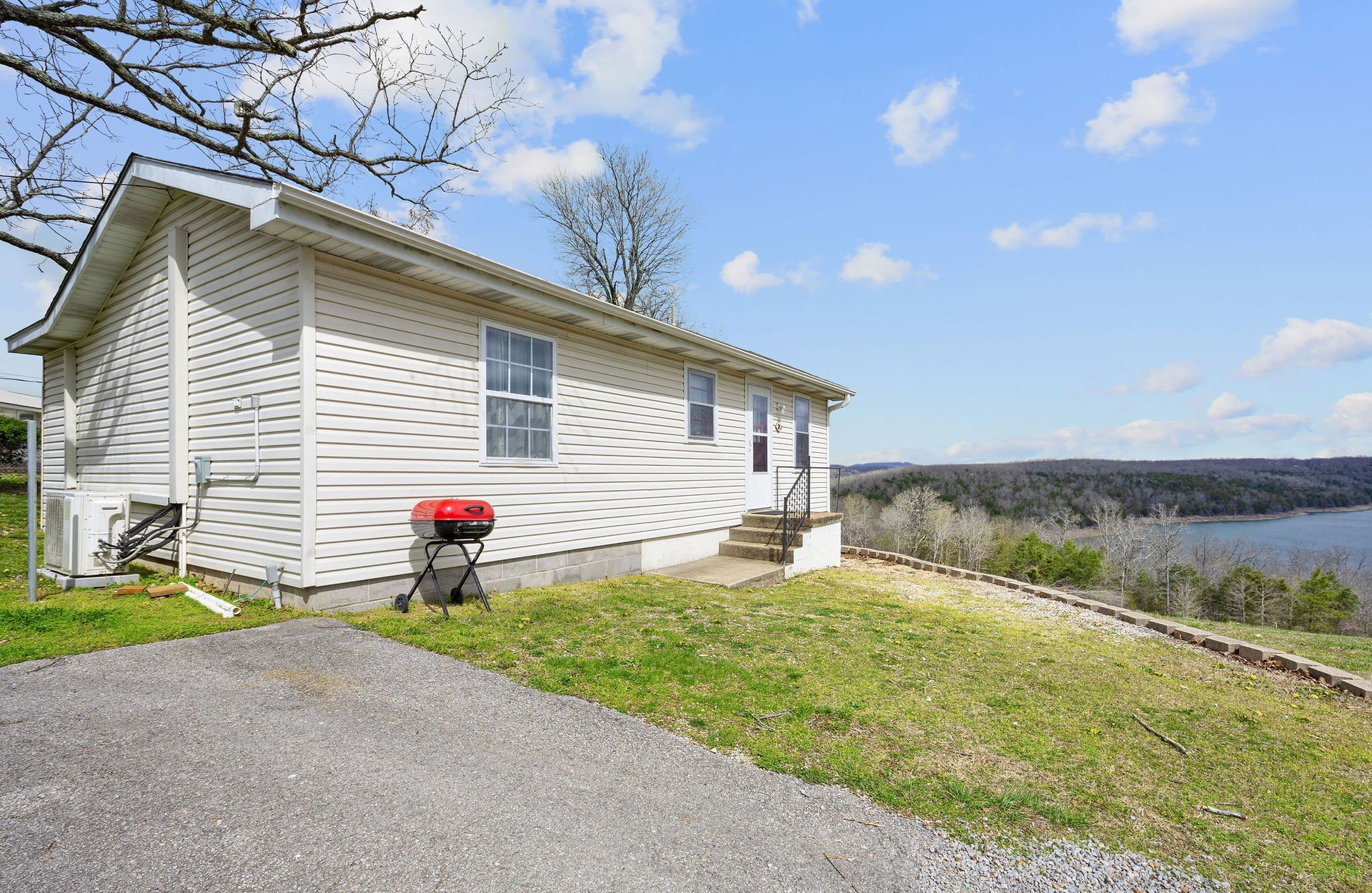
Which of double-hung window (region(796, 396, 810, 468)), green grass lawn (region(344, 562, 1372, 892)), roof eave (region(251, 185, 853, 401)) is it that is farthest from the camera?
double-hung window (region(796, 396, 810, 468))

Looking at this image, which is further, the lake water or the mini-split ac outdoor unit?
the lake water

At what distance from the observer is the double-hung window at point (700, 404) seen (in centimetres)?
998

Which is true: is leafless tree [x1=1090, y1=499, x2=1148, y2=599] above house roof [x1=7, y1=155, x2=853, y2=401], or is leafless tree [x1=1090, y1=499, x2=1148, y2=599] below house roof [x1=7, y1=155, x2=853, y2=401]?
below

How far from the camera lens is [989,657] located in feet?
18.0

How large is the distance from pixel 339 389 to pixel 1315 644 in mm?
11501

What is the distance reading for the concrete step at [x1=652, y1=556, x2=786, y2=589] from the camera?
8.50m

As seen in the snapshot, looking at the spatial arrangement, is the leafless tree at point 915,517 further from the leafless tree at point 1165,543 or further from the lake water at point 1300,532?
the lake water at point 1300,532

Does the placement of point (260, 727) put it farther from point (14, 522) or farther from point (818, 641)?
point (14, 522)

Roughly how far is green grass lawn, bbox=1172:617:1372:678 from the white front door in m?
6.57

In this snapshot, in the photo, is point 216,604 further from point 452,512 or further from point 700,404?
point 700,404

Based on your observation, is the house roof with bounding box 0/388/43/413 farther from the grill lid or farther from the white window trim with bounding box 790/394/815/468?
the white window trim with bounding box 790/394/815/468

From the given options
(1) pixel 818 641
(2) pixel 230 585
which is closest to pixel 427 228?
(2) pixel 230 585

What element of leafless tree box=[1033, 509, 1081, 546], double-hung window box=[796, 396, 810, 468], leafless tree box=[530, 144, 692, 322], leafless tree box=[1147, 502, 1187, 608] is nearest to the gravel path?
double-hung window box=[796, 396, 810, 468]

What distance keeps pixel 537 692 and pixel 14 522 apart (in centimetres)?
1248
